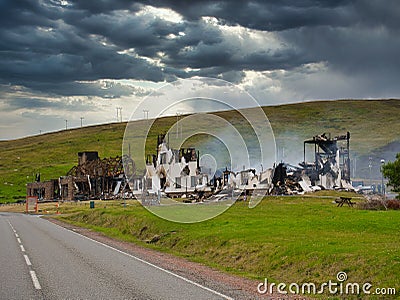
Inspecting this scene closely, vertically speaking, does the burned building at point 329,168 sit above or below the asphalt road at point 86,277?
above

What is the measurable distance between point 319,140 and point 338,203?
39.6 m

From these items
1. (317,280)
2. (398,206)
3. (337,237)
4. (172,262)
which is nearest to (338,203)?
(398,206)

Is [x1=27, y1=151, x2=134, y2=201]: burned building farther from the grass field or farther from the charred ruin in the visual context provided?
the grass field

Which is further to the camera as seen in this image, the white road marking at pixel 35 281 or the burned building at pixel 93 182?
the burned building at pixel 93 182

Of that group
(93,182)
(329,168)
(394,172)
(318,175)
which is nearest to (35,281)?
(394,172)

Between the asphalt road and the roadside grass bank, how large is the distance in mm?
3722

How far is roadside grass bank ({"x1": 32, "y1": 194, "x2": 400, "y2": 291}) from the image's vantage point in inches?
730

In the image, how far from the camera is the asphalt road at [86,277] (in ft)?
49.5

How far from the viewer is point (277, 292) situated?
16.8 m

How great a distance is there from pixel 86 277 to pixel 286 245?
29.0ft

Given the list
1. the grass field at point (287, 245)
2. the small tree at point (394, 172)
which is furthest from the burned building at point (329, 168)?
the grass field at point (287, 245)

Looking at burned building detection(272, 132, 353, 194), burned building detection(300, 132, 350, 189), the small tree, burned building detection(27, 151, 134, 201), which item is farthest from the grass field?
burned building detection(27, 151, 134, 201)

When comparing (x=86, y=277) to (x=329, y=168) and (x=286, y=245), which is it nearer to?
(x=286, y=245)

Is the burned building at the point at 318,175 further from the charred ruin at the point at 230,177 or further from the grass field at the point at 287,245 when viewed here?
the grass field at the point at 287,245
